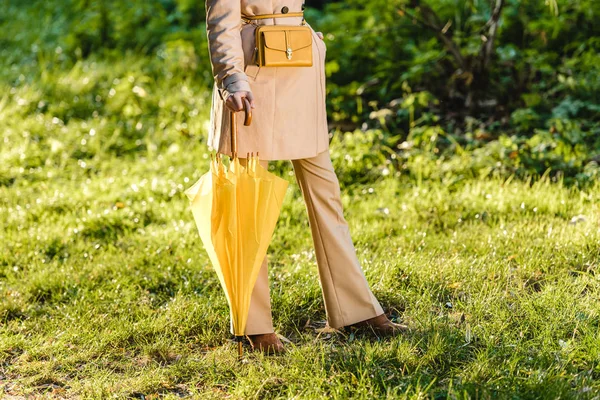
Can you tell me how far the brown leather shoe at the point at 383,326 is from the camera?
145 inches

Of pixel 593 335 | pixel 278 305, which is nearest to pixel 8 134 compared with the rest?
pixel 278 305

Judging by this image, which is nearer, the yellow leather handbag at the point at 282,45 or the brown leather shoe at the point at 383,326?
the yellow leather handbag at the point at 282,45

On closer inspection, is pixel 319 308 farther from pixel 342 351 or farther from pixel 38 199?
pixel 38 199

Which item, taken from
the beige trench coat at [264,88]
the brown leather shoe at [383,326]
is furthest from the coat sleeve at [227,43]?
the brown leather shoe at [383,326]

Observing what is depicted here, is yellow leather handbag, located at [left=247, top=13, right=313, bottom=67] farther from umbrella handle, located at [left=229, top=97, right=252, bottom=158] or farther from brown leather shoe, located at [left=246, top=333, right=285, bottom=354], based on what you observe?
brown leather shoe, located at [left=246, top=333, right=285, bottom=354]

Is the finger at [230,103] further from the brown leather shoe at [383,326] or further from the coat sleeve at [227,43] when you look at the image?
the brown leather shoe at [383,326]

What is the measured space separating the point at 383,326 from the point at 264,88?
117 centimetres

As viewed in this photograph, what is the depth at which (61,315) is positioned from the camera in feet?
13.8

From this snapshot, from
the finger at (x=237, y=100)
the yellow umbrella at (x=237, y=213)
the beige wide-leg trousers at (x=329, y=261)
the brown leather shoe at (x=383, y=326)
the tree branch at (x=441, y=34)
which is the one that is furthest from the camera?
the tree branch at (x=441, y=34)

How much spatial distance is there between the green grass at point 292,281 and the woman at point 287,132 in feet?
0.52

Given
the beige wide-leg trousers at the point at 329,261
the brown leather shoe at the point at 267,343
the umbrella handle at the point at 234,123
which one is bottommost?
the brown leather shoe at the point at 267,343

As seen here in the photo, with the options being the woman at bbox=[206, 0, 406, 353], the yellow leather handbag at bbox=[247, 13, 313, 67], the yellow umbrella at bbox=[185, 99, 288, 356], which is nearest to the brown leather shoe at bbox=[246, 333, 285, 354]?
the woman at bbox=[206, 0, 406, 353]

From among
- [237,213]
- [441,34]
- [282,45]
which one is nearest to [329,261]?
[237,213]

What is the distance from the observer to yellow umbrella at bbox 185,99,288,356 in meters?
3.26
